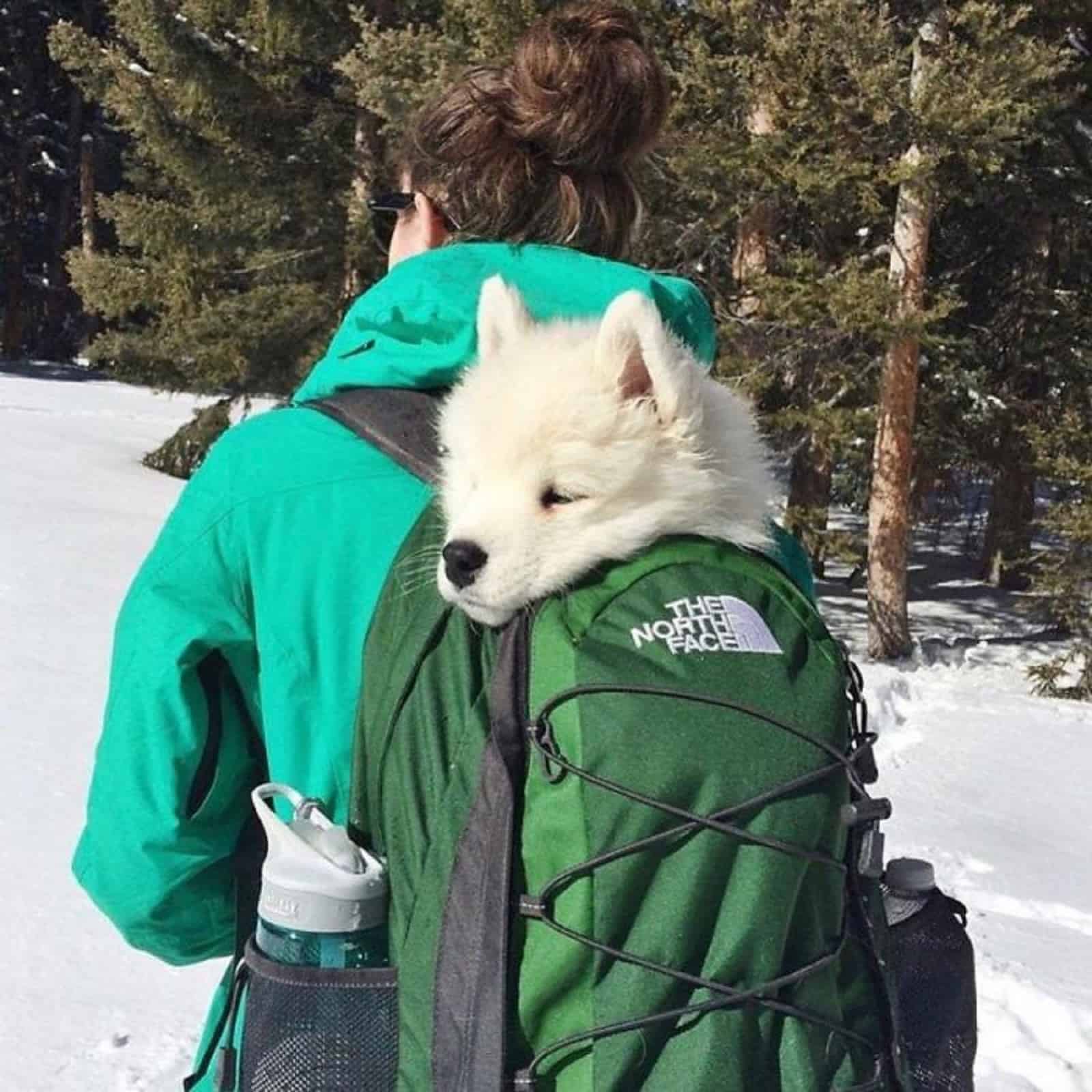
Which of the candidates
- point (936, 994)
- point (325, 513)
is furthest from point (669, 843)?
point (936, 994)

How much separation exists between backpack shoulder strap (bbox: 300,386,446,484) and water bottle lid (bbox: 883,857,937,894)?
2.46 ft

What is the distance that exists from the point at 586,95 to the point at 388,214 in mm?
423

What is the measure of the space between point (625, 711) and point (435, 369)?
576mm

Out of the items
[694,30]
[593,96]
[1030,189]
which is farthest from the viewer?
[1030,189]

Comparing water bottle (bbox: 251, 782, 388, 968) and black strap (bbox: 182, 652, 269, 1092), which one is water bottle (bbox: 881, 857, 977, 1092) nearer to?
water bottle (bbox: 251, 782, 388, 968)

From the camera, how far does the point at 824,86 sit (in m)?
10.0

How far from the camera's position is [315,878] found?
1.18 m

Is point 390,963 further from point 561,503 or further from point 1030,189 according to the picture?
point 1030,189

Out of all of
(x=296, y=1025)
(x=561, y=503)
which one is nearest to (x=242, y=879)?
(x=296, y=1025)

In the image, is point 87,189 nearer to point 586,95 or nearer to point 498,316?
point 586,95

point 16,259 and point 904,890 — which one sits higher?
point 904,890

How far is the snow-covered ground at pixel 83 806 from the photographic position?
Answer: 12.7ft

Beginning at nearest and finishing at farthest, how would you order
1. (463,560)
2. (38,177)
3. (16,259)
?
(463,560)
(16,259)
(38,177)

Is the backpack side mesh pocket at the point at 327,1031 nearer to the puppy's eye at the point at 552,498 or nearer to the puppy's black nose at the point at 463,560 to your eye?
the puppy's black nose at the point at 463,560
